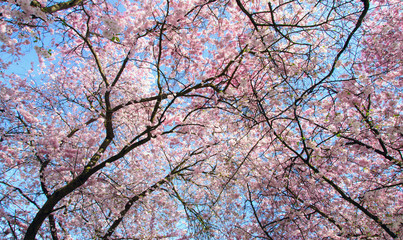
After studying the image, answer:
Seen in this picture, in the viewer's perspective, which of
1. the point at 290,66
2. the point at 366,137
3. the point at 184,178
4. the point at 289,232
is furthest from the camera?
the point at 184,178

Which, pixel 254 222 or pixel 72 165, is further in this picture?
pixel 254 222

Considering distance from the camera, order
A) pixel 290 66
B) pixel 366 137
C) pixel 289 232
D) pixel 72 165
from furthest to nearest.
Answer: pixel 289 232 < pixel 72 165 < pixel 366 137 < pixel 290 66

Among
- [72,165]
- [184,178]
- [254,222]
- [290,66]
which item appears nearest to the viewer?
[290,66]

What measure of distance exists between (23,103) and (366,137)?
29.4ft

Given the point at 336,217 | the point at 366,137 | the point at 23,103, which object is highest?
the point at 23,103

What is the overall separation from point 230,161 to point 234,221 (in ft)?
6.45

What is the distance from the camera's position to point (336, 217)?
17.4ft

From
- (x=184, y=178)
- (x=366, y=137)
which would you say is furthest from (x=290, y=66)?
(x=184, y=178)

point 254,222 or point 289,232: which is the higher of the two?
point 254,222

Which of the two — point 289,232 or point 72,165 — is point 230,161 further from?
point 72,165

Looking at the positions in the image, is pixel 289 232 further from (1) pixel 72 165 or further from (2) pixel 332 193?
(1) pixel 72 165

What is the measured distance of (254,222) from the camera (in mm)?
7207

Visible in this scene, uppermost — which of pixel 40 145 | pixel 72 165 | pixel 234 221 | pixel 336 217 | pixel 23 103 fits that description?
pixel 23 103

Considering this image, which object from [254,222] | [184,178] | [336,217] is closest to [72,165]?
[184,178]
